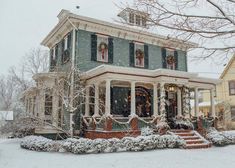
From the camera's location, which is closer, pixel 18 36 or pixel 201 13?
pixel 201 13

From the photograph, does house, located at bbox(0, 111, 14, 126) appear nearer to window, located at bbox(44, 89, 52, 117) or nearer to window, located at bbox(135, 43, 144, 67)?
window, located at bbox(44, 89, 52, 117)

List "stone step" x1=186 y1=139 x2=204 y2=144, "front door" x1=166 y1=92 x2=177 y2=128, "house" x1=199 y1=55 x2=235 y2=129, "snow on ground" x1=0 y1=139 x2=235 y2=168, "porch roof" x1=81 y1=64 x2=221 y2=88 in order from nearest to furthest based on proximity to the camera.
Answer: "snow on ground" x1=0 y1=139 x2=235 y2=168 → "stone step" x1=186 y1=139 x2=204 y2=144 → "porch roof" x1=81 y1=64 x2=221 y2=88 → "front door" x1=166 y1=92 x2=177 y2=128 → "house" x1=199 y1=55 x2=235 y2=129

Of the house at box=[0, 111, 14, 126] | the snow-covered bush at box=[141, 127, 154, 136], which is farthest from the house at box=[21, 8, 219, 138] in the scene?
the house at box=[0, 111, 14, 126]

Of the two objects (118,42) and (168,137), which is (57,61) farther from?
(168,137)

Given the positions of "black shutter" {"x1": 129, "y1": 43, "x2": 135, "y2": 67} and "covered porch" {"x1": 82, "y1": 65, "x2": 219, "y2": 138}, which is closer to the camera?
"covered porch" {"x1": 82, "y1": 65, "x2": 219, "y2": 138}

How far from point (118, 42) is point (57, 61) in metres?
4.58

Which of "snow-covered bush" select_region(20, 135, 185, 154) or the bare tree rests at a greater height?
the bare tree

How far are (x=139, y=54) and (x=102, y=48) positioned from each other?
9.19ft

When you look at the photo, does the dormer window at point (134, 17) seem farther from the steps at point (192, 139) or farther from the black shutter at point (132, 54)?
the black shutter at point (132, 54)

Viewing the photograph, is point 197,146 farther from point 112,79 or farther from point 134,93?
point 112,79

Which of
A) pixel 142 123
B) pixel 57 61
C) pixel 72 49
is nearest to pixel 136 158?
pixel 142 123

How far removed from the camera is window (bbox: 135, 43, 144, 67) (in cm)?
1811

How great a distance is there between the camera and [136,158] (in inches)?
402

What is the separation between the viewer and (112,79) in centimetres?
1403
